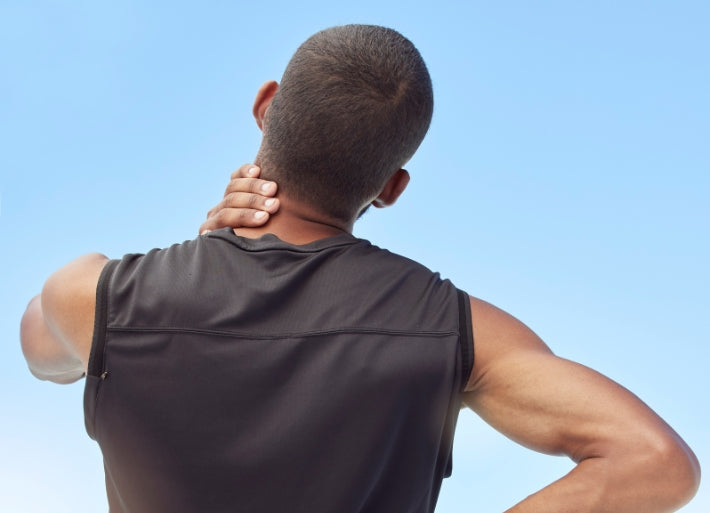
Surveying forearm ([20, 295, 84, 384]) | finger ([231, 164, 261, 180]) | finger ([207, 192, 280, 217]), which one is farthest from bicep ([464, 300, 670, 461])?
forearm ([20, 295, 84, 384])

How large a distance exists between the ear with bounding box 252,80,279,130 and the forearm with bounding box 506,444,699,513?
125 centimetres

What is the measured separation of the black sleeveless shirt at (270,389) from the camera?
194cm

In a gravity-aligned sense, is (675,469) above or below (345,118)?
below

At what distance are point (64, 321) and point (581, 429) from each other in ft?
4.22

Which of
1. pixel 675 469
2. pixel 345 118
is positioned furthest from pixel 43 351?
pixel 675 469

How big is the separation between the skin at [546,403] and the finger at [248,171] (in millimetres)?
93

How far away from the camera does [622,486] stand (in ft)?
6.22

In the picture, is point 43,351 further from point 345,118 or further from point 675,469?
point 675,469

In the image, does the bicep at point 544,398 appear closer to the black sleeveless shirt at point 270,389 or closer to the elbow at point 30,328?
the black sleeveless shirt at point 270,389

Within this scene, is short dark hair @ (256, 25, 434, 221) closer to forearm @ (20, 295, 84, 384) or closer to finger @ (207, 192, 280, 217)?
finger @ (207, 192, 280, 217)

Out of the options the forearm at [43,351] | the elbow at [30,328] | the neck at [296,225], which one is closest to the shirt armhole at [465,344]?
the neck at [296,225]

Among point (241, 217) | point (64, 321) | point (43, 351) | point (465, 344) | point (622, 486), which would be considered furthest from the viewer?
point (43, 351)

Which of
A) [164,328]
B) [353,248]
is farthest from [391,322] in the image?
[164,328]

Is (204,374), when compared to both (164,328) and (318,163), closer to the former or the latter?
(164,328)
